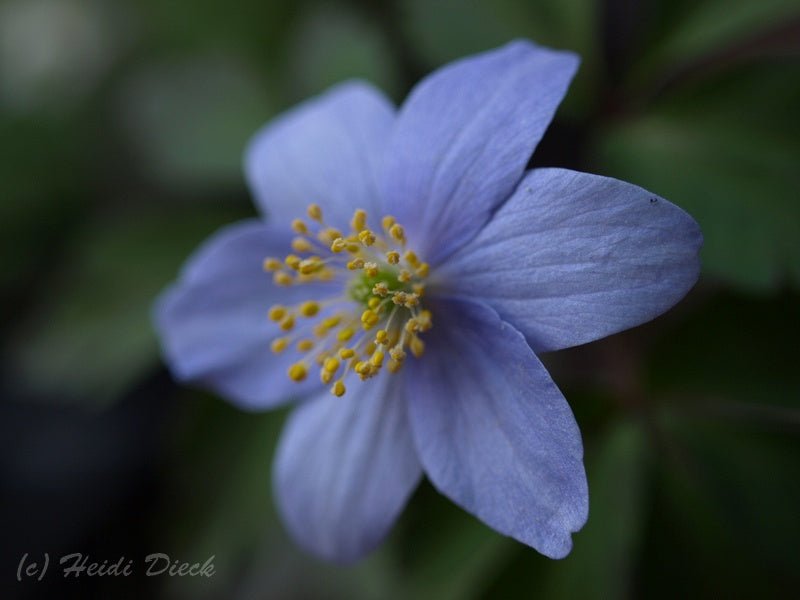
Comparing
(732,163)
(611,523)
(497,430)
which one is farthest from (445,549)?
(732,163)

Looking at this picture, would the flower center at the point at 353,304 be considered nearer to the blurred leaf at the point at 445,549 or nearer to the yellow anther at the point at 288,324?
the yellow anther at the point at 288,324

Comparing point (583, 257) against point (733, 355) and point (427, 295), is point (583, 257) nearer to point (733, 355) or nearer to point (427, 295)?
point (427, 295)

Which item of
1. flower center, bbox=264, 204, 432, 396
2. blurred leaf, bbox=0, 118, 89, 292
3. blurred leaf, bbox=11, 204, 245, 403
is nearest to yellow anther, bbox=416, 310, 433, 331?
flower center, bbox=264, 204, 432, 396

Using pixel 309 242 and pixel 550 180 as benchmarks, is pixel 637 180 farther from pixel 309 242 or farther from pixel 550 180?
pixel 309 242

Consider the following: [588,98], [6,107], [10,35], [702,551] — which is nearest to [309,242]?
[588,98]

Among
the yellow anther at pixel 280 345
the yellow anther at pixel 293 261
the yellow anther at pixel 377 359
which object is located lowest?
the yellow anther at pixel 377 359

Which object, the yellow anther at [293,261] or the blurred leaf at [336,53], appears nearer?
the yellow anther at [293,261]

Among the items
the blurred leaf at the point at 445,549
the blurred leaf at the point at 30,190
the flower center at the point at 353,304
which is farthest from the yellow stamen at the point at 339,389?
the blurred leaf at the point at 30,190
